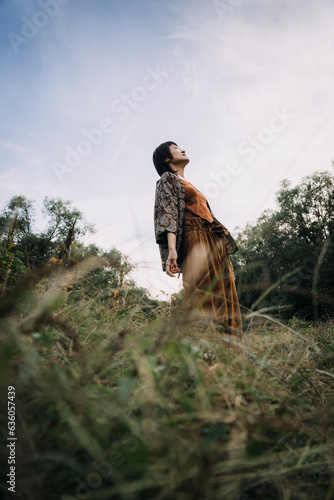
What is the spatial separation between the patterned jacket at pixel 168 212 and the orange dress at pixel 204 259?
0.07m

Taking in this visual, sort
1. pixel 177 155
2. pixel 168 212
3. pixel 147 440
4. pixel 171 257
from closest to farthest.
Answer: pixel 147 440
pixel 171 257
pixel 168 212
pixel 177 155

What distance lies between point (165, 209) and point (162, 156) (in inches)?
33.3

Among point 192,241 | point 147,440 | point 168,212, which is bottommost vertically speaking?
point 147,440

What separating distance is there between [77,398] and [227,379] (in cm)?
54

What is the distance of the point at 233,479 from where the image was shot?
54 cm

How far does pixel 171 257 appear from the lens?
7.64 ft

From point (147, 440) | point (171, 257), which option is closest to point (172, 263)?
point (171, 257)

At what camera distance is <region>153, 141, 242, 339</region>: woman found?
7.62ft

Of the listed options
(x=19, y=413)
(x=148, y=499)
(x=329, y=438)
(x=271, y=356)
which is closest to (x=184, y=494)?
(x=148, y=499)

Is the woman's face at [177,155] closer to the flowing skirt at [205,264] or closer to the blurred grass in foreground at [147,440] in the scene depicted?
the flowing skirt at [205,264]

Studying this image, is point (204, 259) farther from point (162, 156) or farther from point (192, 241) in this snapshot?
point (162, 156)

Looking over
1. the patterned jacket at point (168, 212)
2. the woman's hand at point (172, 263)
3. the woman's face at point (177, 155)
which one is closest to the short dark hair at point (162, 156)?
the woman's face at point (177, 155)

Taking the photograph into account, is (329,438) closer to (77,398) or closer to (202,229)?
(77,398)

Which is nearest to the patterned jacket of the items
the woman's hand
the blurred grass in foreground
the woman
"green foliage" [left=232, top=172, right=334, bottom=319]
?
the woman
